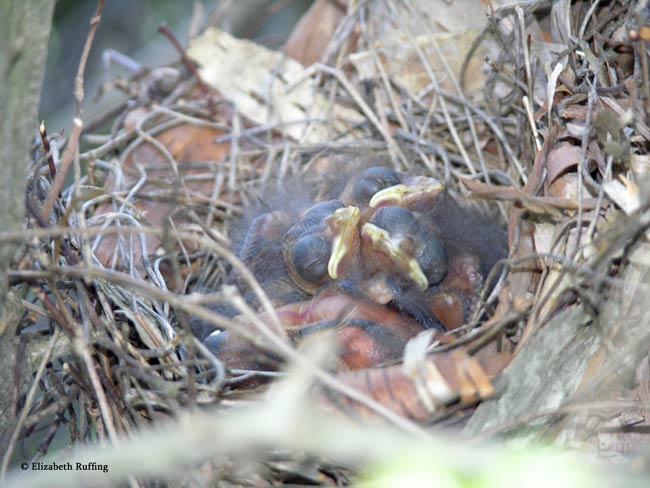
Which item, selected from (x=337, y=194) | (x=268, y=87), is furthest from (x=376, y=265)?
(x=268, y=87)

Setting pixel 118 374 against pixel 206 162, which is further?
pixel 206 162

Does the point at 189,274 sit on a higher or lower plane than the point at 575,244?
higher

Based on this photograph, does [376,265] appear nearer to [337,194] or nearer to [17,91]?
[337,194]

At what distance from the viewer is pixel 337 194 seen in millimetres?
1716

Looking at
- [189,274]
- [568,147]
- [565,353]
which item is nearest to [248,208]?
[189,274]

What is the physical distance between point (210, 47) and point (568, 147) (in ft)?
4.00

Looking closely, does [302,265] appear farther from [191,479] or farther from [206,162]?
[206,162]

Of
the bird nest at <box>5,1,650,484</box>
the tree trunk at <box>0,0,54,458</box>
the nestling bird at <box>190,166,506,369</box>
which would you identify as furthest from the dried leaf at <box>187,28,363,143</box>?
the tree trunk at <box>0,0,54,458</box>

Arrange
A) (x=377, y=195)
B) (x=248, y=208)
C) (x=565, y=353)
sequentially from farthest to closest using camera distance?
(x=248, y=208) < (x=377, y=195) < (x=565, y=353)

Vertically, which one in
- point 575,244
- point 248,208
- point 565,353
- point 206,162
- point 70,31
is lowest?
point 565,353

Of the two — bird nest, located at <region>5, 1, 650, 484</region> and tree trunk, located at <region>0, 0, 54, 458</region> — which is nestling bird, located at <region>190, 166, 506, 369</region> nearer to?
bird nest, located at <region>5, 1, 650, 484</region>

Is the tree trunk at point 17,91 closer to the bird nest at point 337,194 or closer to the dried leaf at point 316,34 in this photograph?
the bird nest at point 337,194

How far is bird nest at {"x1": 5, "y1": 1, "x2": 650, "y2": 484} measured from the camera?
0.99m

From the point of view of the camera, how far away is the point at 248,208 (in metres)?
1.77
